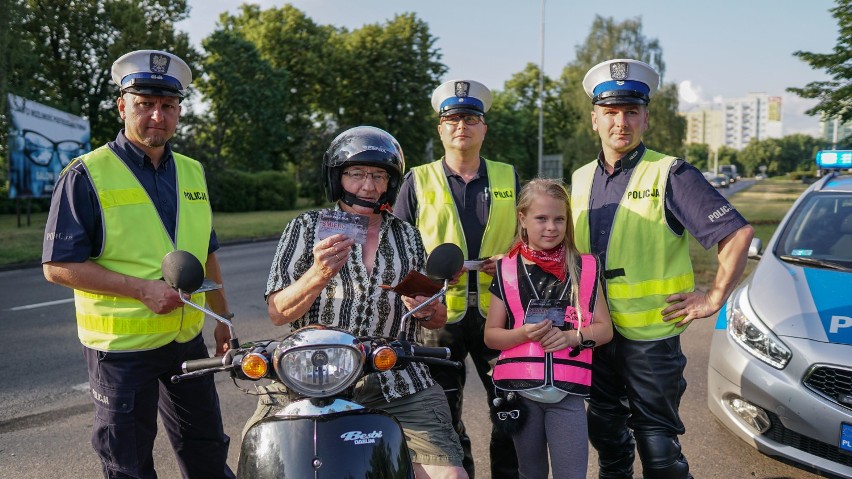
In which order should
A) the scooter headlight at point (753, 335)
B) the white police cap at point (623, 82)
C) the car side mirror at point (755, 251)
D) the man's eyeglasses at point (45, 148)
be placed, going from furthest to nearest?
the man's eyeglasses at point (45, 148)
the car side mirror at point (755, 251)
the scooter headlight at point (753, 335)
the white police cap at point (623, 82)

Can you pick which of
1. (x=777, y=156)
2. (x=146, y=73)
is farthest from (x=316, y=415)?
(x=777, y=156)

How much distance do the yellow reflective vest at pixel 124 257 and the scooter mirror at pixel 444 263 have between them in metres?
1.23

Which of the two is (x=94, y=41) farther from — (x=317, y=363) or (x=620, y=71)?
(x=317, y=363)

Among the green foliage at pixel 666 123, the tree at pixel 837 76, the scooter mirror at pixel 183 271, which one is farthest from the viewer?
the green foliage at pixel 666 123

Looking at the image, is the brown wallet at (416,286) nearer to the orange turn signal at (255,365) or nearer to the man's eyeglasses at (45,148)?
the orange turn signal at (255,365)

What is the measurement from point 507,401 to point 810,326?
5.93ft

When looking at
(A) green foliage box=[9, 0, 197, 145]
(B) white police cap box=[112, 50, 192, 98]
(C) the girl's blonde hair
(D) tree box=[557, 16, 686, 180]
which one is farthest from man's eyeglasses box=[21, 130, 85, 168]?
(D) tree box=[557, 16, 686, 180]

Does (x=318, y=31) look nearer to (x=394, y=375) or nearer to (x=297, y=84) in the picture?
(x=297, y=84)

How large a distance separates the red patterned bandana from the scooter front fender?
3.95 feet

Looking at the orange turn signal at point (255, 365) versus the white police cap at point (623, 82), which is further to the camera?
the white police cap at point (623, 82)

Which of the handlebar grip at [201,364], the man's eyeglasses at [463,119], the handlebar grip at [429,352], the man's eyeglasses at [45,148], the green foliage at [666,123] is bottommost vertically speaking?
the handlebar grip at [201,364]

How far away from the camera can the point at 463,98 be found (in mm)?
3676

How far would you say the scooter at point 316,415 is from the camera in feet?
5.84

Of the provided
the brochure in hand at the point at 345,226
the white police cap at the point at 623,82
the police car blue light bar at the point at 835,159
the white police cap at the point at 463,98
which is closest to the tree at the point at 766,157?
the police car blue light bar at the point at 835,159
